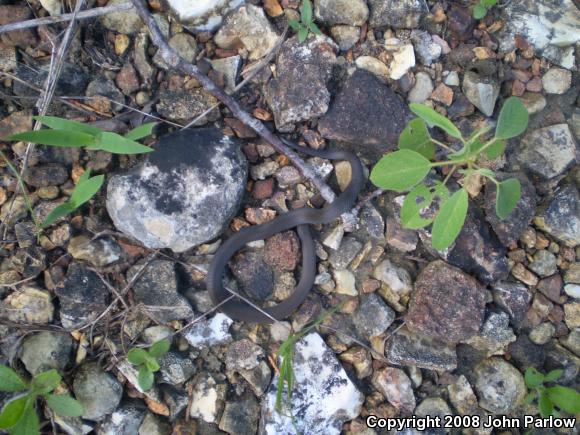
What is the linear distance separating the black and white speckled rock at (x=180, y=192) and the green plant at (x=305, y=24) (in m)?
0.94

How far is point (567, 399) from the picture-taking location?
10.6 feet

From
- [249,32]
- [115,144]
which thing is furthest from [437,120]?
[115,144]

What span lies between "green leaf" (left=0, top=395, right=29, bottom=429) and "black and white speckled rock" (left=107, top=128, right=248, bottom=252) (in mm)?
1188

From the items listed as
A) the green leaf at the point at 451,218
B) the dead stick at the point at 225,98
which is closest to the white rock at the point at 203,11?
the dead stick at the point at 225,98

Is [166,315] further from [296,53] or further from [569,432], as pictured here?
[569,432]

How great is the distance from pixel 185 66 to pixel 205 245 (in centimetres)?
126

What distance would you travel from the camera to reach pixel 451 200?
265 centimetres

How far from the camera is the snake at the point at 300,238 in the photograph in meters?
3.42

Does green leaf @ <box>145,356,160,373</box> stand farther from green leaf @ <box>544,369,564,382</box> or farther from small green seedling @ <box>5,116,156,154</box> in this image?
green leaf @ <box>544,369,564,382</box>

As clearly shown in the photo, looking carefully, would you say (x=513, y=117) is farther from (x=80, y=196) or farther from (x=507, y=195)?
(x=80, y=196)

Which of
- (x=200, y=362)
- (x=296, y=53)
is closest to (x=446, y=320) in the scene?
(x=200, y=362)

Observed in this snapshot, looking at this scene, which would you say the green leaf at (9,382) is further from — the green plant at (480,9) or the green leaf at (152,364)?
the green plant at (480,9)

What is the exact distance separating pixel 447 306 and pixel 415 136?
1238mm

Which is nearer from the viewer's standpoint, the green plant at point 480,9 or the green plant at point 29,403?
the green plant at point 29,403
